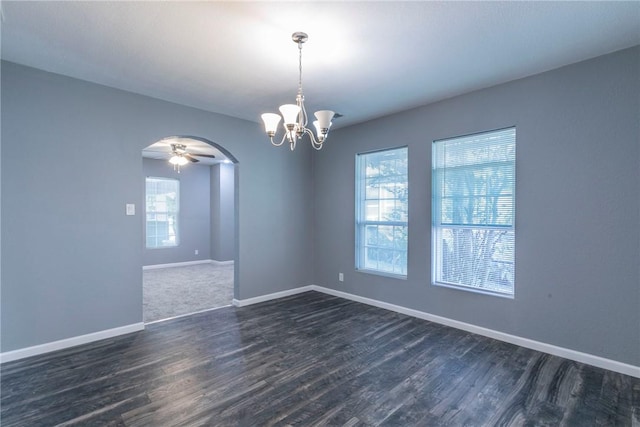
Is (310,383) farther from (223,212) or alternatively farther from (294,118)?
(223,212)

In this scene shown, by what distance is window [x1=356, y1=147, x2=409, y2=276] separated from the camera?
4227mm

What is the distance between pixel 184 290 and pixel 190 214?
324 centimetres

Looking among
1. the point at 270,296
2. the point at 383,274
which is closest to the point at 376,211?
the point at 383,274

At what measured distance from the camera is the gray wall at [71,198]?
114 inches

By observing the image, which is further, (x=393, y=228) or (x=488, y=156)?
(x=393, y=228)

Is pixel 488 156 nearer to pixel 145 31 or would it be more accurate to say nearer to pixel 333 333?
pixel 333 333

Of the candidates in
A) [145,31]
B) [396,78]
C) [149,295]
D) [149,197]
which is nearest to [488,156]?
[396,78]

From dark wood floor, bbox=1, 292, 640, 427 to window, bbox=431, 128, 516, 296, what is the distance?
27.1 inches

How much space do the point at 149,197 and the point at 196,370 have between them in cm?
613

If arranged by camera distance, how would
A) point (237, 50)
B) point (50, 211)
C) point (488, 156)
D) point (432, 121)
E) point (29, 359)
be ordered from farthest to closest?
point (432, 121) < point (488, 156) < point (50, 211) < point (29, 359) < point (237, 50)

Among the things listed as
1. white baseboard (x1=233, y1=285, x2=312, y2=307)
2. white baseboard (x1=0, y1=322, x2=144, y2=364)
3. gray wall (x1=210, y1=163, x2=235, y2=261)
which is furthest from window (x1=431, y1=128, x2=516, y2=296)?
gray wall (x1=210, y1=163, x2=235, y2=261)

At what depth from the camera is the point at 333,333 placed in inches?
137

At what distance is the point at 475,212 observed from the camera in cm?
349

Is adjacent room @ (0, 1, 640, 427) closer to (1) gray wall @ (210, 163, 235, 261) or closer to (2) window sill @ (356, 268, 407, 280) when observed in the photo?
(2) window sill @ (356, 268, 407, 280)
